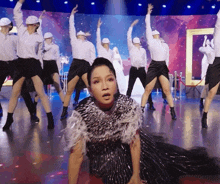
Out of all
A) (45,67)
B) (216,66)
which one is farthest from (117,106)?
(45,67)

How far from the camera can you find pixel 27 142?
3072 mm

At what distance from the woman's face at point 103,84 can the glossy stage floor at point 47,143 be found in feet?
2.10

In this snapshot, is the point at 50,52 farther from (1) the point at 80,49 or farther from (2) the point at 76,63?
(2) the point at 76,63

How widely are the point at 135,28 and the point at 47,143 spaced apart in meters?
11.2

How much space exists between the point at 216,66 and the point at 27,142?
8.74 ft

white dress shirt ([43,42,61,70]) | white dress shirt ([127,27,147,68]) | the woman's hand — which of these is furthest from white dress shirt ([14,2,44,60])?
white dress shirt ([127,27,147,68])

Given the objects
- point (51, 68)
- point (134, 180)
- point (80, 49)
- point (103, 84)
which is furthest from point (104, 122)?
point (51, 68)

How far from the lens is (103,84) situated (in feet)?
4.42

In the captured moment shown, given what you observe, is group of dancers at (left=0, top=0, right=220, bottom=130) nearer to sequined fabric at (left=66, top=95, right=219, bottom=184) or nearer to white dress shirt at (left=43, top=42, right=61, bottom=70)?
white dress shirt at (left=43, top=42, right=61, bottom=70)

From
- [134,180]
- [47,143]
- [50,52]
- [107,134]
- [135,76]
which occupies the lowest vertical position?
[47,143]

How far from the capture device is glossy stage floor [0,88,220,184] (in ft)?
6.73

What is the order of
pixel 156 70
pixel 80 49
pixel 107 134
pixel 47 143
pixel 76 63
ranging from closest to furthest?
pixel 107 134 < pixel 47 143 < pixel 156 70 < pixel 76 63 < pixel 80 49

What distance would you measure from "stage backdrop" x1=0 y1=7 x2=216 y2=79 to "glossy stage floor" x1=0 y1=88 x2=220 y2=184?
8.46m

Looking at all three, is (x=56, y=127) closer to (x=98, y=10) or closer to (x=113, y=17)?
(x=98, y=10)
